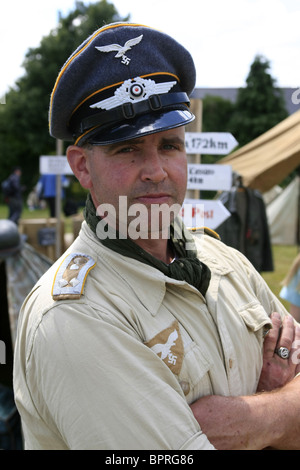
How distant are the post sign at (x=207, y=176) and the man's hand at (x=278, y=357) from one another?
2159 millimetres

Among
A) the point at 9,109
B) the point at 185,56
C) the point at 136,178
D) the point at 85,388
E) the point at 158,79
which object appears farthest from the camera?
the point at 9,109

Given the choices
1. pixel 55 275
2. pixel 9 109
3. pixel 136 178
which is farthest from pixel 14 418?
pixel 9 109

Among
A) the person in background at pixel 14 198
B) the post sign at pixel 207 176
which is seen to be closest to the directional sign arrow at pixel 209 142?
the post sign at pixel 207 176

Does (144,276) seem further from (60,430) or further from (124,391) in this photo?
(60,430)

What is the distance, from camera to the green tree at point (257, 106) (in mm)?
23547

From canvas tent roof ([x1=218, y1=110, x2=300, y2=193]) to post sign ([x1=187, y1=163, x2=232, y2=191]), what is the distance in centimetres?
198

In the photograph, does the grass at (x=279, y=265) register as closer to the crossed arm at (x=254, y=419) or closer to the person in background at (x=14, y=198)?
the crossed arm at (x=254, y=419)

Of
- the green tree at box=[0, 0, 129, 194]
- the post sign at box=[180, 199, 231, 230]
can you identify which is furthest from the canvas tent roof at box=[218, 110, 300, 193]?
the green tree at box=[0, 0, 129, 194]

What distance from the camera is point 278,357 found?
154 cm

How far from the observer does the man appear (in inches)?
43.6

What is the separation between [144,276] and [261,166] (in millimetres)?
4799

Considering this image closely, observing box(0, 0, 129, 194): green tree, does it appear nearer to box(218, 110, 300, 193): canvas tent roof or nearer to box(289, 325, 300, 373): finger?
box(218, 110, 300, 193): canvas tent roof

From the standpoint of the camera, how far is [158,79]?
1422mm

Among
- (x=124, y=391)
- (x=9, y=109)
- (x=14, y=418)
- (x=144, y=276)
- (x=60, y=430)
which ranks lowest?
(x=14, y=418)
